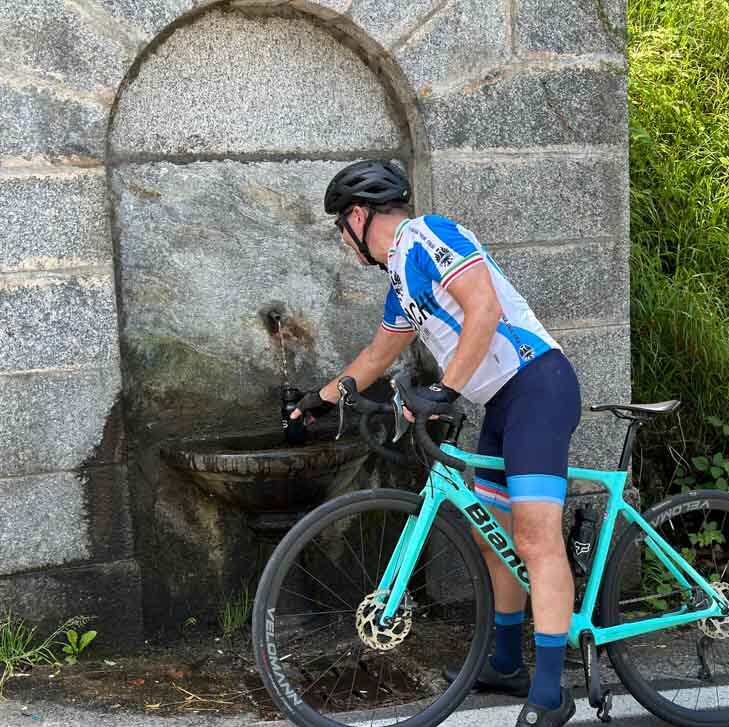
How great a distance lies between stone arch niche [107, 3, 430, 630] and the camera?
14.4 feet

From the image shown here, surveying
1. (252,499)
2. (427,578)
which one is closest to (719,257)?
(427,578)

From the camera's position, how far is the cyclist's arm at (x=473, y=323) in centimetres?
323

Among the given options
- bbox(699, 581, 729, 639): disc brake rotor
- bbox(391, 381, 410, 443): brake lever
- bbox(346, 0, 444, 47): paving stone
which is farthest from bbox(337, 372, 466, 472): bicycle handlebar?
bbox(346, 0, 444, 47): paving stone

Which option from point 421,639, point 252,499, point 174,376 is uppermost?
point 174,376

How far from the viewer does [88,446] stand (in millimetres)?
4219

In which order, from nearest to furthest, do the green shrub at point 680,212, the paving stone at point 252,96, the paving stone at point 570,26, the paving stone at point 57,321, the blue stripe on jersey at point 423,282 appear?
the blue stripe on jersey at point 423,282, the paving stone at point 57,321, the paving stone at point 252,96, the paving stone at point 570,26, the green shrub at point 680,212

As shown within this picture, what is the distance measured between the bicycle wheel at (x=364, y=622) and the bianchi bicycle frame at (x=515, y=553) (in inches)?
2.0

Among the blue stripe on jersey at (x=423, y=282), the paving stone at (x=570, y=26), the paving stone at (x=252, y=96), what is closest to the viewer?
the blue stripe on jersey at (x=423, y=282)

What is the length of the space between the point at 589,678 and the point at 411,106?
2.37 meters

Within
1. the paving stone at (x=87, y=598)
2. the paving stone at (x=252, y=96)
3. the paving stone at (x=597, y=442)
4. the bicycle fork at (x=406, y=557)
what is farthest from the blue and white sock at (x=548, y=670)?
the paving stone at (x=252, y=96)

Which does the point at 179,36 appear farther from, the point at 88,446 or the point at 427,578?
the point at 427,578

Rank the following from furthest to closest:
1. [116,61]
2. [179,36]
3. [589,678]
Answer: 1. [179,36]
2. [116,61]
3. [589,678]

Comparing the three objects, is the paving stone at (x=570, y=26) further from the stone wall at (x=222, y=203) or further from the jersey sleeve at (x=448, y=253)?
the jersey sleeve at (x=448, y=253)

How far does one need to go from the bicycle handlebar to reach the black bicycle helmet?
0.56m
